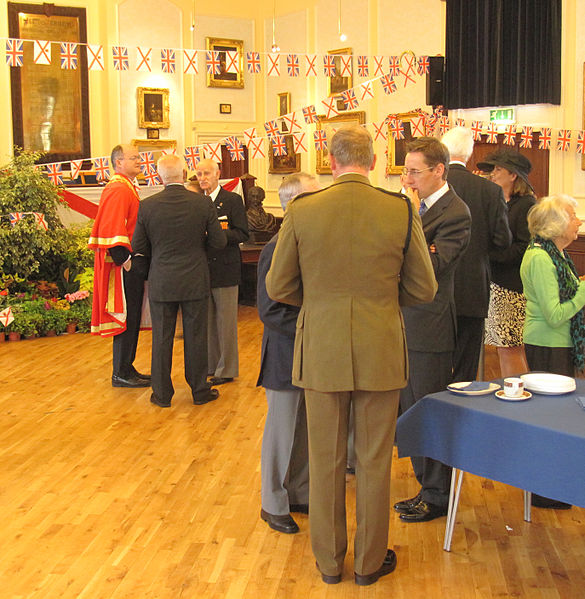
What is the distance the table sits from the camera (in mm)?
2701

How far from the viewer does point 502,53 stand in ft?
30.0

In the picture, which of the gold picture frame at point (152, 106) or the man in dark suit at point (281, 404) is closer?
the man in dark suit at point (281, 404)

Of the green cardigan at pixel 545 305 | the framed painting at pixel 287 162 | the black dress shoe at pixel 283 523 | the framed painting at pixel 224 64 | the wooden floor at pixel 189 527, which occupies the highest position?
the framed painting at pixel 224 64

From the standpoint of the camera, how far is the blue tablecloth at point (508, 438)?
270 centimetres

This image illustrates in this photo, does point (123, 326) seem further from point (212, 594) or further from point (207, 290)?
point (212, 594)

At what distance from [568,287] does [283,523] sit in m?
1.73

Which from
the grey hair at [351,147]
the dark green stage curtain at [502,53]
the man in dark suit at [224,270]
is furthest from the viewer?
the dark green stage curtain at [502,53]

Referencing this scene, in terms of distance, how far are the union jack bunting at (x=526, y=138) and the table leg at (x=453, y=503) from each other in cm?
616

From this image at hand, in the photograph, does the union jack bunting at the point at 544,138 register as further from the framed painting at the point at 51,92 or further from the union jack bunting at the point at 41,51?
the framed painting at the point at 51,92

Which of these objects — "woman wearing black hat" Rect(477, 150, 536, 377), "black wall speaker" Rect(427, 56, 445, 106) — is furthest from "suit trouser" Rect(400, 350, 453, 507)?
"black wall speaker" Rect(427, 56, 445, 106)

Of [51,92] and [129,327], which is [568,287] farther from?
[51,92]

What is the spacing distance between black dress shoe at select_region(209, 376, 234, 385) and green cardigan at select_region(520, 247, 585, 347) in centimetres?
285

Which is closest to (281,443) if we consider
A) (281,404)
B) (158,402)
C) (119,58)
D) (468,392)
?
(281,404)

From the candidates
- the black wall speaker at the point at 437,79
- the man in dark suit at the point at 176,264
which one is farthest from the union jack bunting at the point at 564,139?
the man in dark suit at the point at 176,264
